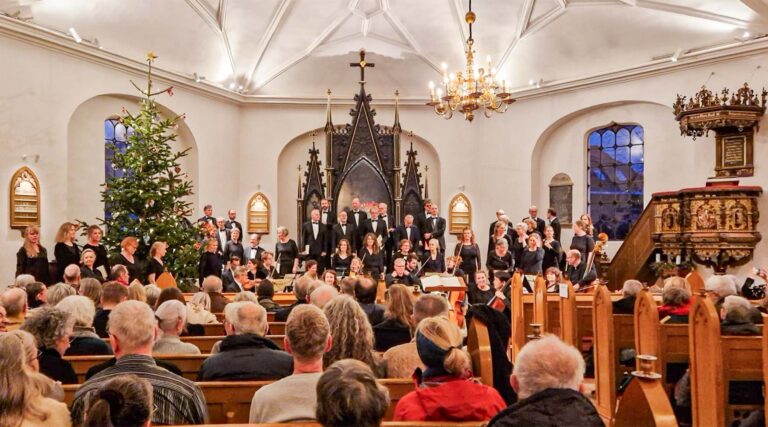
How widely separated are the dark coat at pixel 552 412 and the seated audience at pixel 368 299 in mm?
3614

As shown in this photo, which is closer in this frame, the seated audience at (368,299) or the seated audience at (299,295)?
the seated audience at (368,299)

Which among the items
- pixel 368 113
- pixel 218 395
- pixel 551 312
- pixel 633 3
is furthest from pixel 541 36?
pixel 218 395

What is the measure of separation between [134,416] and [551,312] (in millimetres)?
5819

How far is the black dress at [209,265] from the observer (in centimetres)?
1056

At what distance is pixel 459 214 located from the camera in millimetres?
17047

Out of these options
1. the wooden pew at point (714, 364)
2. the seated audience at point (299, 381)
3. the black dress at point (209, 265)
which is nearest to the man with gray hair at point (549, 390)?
the seated audience at point (299, 381)

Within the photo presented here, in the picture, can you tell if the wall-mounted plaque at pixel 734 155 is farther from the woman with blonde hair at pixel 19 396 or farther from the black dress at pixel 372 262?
the woman with blonde hair at pixel 19 396

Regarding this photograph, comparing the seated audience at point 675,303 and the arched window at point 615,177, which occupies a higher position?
the arched window at point 615,177

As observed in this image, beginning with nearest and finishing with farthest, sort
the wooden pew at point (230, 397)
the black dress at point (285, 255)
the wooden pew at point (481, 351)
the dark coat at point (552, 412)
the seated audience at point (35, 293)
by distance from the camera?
the dark coat at point (552, 412) < the wooden pew at point (230, 397) < the wooden pew at point (481, 351) < the seated audience at point (35, 293) < the black dress at point (285, 255)

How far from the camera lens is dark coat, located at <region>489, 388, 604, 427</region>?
2.07m

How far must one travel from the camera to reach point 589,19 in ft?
45.6

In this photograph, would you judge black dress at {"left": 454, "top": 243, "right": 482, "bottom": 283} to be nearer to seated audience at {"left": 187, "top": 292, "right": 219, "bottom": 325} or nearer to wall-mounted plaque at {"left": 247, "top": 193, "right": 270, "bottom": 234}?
seated audience at {"left": 187, "top": 292, "right": 219, "bottom": 325}

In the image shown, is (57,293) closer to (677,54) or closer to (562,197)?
(677,54)

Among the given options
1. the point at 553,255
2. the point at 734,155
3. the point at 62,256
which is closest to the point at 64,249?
the point at 62,256
